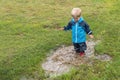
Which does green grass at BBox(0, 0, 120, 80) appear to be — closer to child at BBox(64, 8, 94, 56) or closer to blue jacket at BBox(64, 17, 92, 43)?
child at BBox(64, 8, 94, 56)

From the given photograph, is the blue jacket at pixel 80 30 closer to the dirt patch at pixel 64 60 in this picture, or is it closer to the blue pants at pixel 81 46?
the blue pants at pixel 81 46

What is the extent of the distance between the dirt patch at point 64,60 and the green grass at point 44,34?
125 millimetres

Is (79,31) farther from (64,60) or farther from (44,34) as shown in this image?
(44,34)

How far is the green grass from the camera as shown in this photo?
20.7 ft

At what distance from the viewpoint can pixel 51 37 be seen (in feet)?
25.4

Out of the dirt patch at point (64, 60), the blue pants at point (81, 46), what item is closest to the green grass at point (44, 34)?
the dirt patch at point (64, 60)

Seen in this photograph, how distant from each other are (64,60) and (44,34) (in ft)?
4.50

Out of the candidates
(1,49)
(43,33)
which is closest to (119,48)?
(43,33)

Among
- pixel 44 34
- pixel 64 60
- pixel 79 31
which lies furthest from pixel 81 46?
pixel 44 34

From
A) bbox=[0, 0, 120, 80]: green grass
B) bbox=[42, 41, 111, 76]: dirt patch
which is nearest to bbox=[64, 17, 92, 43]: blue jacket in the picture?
bbox=[42, 41, 111, 76]: dirt patch

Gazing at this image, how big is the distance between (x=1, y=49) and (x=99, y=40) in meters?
2.03

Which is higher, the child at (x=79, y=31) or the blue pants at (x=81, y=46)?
the child at (x=79, y=31)

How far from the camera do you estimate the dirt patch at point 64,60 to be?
21.1 feet

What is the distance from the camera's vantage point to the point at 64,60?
6.77 meters
